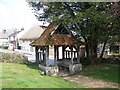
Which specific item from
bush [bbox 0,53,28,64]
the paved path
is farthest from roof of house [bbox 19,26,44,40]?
the paved path

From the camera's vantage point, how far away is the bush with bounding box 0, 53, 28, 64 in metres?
35.0

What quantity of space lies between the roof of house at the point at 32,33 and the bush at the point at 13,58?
3396cm

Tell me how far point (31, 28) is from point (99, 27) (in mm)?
50001

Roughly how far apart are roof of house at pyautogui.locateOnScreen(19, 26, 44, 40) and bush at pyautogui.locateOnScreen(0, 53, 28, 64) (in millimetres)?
33958

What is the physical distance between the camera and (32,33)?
7344 centimetres

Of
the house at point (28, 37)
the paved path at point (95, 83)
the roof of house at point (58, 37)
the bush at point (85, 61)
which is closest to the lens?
the paved path at point (95, 83)

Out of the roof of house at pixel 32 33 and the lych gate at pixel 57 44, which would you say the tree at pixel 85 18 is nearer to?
the lych gate at pixel 57 44

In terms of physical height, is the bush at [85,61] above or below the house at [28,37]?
below

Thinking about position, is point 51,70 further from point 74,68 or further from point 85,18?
point 85,18

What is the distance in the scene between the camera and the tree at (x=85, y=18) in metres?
25.6

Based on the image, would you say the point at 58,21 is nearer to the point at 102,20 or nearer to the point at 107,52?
A: the point at 102,20

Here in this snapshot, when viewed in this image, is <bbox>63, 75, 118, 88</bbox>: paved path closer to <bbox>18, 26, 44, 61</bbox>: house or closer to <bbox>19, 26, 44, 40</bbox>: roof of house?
<bbox>18, 26, 44, 61</bbox>: house

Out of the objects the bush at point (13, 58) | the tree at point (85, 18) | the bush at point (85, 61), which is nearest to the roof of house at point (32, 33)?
the bush at point (13, 58)

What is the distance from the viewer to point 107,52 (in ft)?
157
